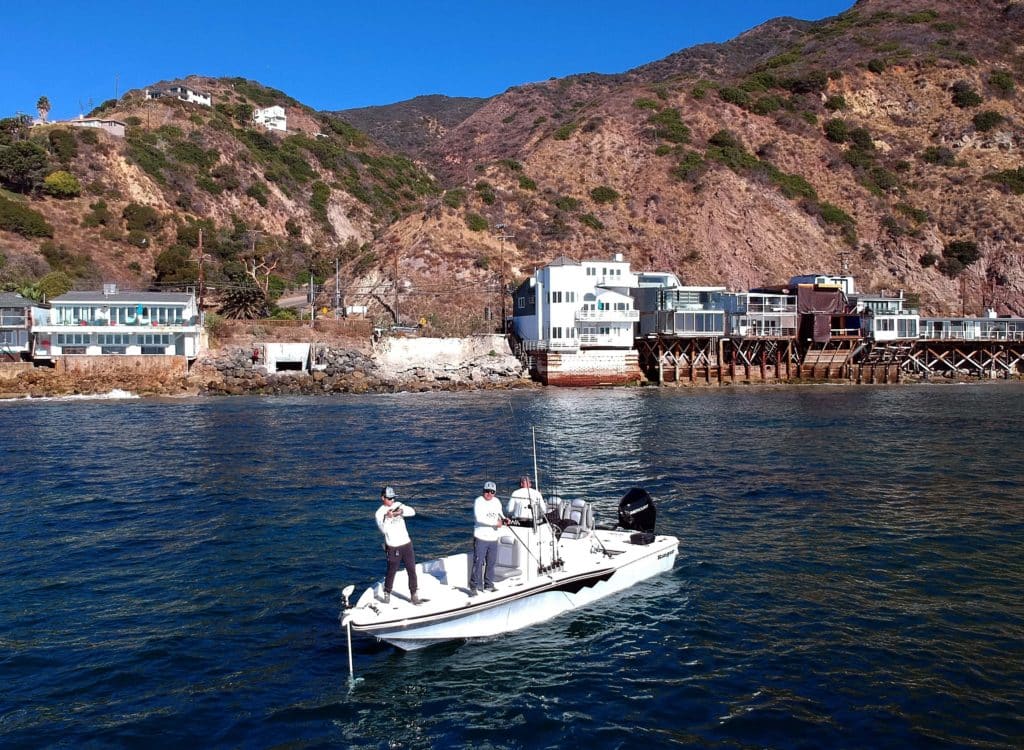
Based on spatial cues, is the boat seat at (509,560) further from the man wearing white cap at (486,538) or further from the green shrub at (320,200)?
the green shrub at (320,200)

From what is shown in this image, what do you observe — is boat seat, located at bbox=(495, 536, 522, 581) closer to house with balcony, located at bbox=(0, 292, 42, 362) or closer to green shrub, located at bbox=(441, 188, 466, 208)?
house with balcony, located at bbox=(0, 292, 42, 362)

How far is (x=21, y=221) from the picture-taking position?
98688mm

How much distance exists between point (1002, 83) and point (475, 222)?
311ft

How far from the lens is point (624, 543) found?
1931 centimetres

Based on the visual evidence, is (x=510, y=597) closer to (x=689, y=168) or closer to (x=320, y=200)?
(x=689, y=168)

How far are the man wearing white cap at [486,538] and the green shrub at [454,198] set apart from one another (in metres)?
93.9

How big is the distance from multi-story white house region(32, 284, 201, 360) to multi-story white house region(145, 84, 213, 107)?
95.4 metres

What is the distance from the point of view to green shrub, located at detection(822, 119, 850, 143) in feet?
427

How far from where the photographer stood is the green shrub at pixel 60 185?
10856 centimetres

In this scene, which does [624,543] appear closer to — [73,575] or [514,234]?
[73,575]

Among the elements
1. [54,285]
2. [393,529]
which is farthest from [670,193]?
→ [393,529]

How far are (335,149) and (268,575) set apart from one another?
6113 inches

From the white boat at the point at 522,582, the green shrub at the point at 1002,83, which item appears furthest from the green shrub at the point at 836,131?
the white boat at the point at 522,582

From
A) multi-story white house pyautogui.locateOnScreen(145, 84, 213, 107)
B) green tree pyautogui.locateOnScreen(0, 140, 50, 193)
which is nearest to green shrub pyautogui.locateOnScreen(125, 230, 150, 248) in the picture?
green tree pyautogui.locateOnScreen(0, 140, 50, 193)
